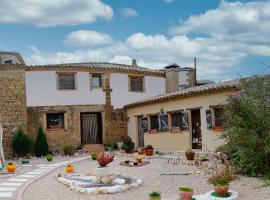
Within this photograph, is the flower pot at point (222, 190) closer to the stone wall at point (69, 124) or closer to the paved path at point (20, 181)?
the paved path at point (20, 181)

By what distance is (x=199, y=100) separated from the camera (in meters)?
19.2

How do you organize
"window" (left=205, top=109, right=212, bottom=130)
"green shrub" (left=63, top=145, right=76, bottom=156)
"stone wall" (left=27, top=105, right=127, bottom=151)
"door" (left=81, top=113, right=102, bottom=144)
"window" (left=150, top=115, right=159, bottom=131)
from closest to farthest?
"window" (left=205, top=109, right=212, bottom=130)
"window" (left=150, top=115, right=159, bottom=131)
"green shrub" (left=63, top=145, right=76, bottom=156)
"stone wall" (left=27, top=105, right=127, bottom=151)
"door" (left=81, top=113, right=102, bottom=144)

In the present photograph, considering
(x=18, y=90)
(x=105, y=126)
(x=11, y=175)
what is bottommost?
(x=11, y=175)

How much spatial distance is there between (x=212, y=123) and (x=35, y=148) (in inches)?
444

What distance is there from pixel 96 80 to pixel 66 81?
1925 millimetres

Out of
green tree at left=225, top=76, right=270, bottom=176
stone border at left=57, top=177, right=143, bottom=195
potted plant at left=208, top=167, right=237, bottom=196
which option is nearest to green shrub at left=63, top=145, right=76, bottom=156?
stone border at left=57, top=177, right=143, bottom=195

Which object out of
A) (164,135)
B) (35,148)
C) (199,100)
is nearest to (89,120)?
(35,148)

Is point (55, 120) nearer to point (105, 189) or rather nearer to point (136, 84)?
point (136, 84)

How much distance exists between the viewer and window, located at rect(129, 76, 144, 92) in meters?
28.7

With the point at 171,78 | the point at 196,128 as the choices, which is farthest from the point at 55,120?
the point at 196,128

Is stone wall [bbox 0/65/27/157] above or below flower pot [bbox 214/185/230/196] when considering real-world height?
above

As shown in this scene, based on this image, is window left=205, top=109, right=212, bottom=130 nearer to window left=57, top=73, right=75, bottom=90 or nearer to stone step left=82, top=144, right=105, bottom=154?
stone step left=82, top=144, right=105, bottom=154

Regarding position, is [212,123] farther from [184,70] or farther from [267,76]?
[184,70]

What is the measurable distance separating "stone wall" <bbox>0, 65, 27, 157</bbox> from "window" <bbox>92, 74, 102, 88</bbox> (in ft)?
14.3
